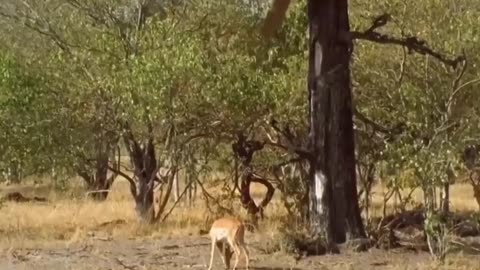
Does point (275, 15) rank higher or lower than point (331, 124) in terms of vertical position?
lower

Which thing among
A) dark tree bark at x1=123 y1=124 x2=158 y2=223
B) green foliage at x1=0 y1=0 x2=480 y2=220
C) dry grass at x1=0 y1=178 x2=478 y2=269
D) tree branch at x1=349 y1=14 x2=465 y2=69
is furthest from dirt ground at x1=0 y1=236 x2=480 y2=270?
dark tree bark at x1=123 y1=124 x2=158 y2=223

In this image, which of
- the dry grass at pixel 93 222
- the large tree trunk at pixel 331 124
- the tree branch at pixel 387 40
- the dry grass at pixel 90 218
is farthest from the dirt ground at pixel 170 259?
the tree branch at pixel 387 40

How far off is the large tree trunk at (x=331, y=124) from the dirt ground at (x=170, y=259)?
665mm

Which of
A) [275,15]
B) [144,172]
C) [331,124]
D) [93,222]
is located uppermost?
[331,124]

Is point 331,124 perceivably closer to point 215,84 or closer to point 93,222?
point 215,84

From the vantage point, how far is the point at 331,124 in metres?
14.1

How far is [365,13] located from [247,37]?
98.2 inches

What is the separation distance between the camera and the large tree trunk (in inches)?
552

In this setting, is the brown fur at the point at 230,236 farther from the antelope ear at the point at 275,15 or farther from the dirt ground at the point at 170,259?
the antelope ear at the point at 275,15

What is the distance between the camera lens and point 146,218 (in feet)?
66.0

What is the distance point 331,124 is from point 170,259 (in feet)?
9.96

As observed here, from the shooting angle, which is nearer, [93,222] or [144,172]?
[144,172]

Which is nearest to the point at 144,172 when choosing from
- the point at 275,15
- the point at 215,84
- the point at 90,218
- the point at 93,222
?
the point at 93,222

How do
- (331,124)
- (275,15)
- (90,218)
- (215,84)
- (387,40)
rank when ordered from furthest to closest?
(90,218), (215,84), (331,124), (387,40), (275,15)
